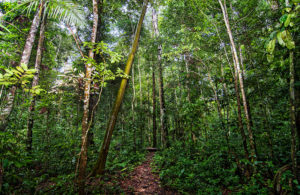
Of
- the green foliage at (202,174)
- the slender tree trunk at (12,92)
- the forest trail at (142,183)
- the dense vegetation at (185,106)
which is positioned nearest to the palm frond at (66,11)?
the dense vegetation at (185,106)

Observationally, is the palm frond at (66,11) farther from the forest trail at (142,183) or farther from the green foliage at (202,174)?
the green foliage at (202,174)

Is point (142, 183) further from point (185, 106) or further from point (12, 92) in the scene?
point (12, 92)

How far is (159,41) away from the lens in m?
7.34

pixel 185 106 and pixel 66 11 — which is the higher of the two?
pixel 66 11

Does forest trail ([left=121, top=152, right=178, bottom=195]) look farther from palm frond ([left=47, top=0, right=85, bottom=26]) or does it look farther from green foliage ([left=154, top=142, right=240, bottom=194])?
palm frond ([left=47, top=0, right=85, bottom=26])

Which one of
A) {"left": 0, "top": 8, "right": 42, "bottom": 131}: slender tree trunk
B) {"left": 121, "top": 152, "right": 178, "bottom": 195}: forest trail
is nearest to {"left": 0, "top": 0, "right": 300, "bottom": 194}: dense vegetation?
{"left": 0, "top": 8, "right": 42, "bottom": 131}: slender tree trunk

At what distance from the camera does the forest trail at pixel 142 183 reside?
390 cm

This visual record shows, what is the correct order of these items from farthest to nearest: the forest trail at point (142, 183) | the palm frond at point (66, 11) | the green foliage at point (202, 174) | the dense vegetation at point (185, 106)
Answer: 1. the forest trail at point (142, 183)
2. the green foliage at point (202, 174)
3. the palm frond at point (66, 11)
4. the dense vegetation at point (185, 106)

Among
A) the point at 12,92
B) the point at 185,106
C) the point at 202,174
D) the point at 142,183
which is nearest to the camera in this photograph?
the point at 12,92

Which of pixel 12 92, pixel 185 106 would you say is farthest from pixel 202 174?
pixel 12 92

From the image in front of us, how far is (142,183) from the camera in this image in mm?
4434

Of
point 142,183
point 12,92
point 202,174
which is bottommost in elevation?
point 142,183

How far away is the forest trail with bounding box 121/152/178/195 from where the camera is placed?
12.8ft

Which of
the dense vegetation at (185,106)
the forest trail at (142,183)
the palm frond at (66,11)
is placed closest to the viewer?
the dense vegetation at (185,106)
